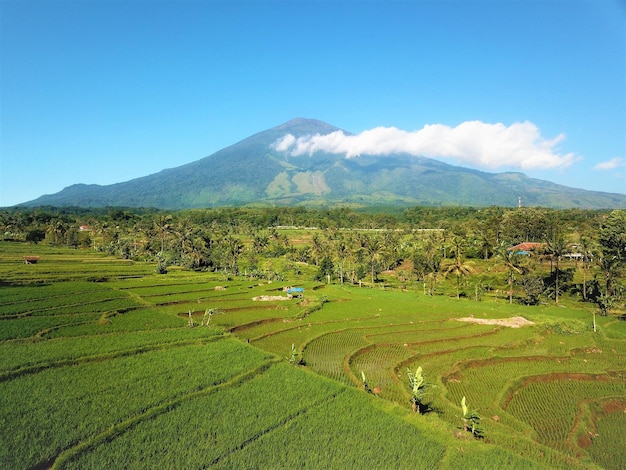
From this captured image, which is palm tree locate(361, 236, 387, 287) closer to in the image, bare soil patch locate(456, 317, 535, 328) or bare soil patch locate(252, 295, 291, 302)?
bare soil patch locate(252, 295, 291, 302)

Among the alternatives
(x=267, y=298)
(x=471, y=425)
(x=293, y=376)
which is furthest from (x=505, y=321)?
(x=293, y=376)

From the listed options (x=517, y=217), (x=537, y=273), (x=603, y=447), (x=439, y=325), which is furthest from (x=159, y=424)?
(x=517, y=217)

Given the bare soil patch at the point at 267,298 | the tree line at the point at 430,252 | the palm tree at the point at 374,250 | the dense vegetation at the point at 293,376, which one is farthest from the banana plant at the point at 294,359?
the palm tree at the point at 374,250

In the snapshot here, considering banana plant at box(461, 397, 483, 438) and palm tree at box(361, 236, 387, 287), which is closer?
banana plant at box(461, 397, 483, 438)

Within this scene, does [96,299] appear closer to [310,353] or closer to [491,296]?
[310,353]

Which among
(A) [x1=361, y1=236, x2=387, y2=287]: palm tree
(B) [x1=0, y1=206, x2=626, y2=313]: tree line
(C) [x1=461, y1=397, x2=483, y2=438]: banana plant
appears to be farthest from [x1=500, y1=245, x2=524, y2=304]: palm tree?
(C) [x1=461, y1=397, x2=483, y2=438]: banana plant

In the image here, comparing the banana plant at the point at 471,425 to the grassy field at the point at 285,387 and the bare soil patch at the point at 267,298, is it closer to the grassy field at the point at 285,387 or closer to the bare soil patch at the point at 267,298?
the grassy field at the point at 285,387
